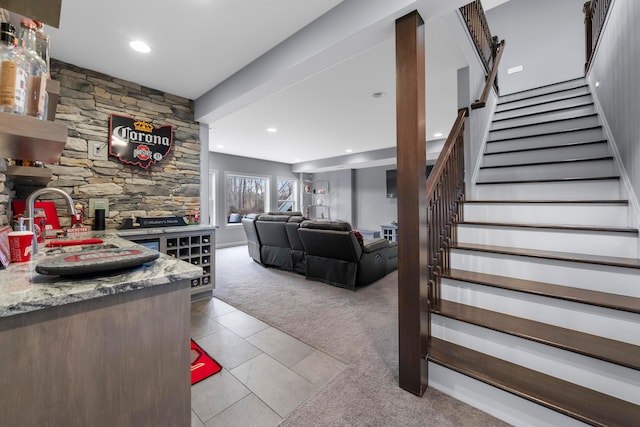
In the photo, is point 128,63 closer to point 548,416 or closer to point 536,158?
point 548,416

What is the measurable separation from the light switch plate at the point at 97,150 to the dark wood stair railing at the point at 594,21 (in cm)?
551

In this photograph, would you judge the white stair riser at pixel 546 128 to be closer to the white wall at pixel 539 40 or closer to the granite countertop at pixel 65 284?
the white wall at pixel 539 40

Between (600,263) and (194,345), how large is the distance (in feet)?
9.74

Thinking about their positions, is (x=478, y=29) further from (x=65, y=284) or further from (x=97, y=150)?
(x=97, y=150)

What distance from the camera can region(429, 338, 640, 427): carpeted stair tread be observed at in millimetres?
1208

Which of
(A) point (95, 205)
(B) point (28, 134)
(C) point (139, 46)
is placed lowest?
(A) point (95, 205)

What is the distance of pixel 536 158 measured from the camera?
297 centimetres

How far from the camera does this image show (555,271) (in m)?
1.77

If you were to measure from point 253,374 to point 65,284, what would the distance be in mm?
1408

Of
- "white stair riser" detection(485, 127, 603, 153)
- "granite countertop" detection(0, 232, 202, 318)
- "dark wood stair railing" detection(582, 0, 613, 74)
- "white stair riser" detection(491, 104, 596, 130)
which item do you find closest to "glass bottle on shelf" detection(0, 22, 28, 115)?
"granite countertop" detection(0, 232, 202, 318)

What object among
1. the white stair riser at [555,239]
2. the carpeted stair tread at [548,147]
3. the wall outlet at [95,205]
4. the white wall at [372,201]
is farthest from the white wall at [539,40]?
the wall outlet at [95,205]

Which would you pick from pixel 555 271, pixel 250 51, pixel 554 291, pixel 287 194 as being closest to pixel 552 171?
pixel 555 271

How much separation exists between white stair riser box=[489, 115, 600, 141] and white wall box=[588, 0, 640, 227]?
214 mm

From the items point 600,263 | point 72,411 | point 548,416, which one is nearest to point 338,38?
point 600,263
